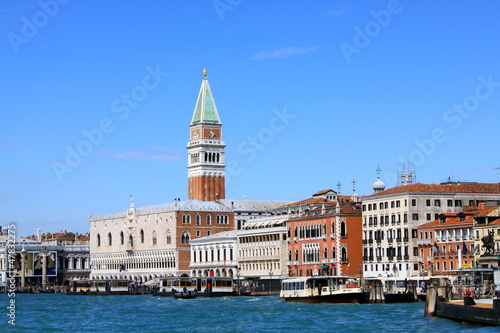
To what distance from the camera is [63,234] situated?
575 ft

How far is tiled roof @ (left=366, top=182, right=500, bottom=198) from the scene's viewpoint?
81.5 m

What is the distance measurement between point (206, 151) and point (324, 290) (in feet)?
209

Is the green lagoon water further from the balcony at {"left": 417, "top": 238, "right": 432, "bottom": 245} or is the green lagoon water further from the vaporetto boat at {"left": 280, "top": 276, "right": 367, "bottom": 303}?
the balcony at {"left": 417, "top": 238, "right": 432, "bottom": 245}

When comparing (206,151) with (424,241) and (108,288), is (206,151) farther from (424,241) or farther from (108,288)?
(424,241)

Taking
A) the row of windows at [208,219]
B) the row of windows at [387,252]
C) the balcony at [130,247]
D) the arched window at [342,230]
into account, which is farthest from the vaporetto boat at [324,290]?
the balcony at [130,247]

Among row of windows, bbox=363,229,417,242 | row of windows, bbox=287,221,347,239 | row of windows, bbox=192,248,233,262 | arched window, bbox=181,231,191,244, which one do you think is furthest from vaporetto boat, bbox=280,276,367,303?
arched window, bbox=181,231,191,244

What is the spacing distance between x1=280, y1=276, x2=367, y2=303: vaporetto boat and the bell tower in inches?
2235

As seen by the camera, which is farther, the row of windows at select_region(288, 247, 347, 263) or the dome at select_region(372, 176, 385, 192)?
the dome at select_region(372, 176, 385, 192)

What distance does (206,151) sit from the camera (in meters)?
129

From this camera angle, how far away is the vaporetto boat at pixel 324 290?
64375 mm

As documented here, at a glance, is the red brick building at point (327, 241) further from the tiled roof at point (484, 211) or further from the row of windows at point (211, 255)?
the tiled roof at point (484, 211)

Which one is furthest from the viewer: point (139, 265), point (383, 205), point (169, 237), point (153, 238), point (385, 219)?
point (139, 265)

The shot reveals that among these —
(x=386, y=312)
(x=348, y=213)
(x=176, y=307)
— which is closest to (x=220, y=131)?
(x=348, y=213)

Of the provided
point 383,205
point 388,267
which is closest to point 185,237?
point 383,205
